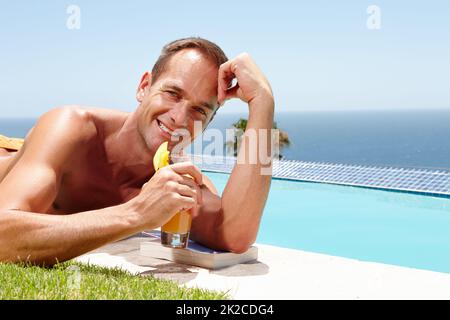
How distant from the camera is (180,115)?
3.23 metres

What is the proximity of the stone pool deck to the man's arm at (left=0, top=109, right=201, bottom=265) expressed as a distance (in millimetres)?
316

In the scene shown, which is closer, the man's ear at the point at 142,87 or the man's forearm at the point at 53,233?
the man's forearm at the point at 53,233

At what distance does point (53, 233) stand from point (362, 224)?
8149mm

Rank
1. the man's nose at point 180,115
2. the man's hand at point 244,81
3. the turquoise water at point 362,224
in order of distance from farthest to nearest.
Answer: the turquoise water at point 362,224 → the man's hand at point 244,81 → the man's nose at point 180,115

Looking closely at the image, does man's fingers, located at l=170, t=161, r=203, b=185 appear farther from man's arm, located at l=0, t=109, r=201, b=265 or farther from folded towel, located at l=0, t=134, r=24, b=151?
folded towel, located at l=0, t=134, r=24, b=151

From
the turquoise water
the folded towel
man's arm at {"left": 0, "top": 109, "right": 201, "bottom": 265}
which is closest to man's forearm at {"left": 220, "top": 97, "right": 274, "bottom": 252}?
man's arm at {"left": 0, "top": 109, "right": 201, "bottom": 265}

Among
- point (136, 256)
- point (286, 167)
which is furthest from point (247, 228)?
point (286, 167)

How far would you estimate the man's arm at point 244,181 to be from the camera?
3246mm

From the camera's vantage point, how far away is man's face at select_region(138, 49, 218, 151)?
324 centimetres

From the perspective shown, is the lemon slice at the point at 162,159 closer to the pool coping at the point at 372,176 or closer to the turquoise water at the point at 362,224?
the turquoise water at the point at 362,224

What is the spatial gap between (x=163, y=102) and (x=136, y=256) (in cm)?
96

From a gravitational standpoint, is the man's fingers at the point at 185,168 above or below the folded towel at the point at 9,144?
above

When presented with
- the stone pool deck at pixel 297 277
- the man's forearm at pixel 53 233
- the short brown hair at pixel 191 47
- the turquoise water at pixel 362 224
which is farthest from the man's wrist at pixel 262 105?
the turquoise water at pixel 362 224

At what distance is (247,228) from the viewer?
3.25 metres
